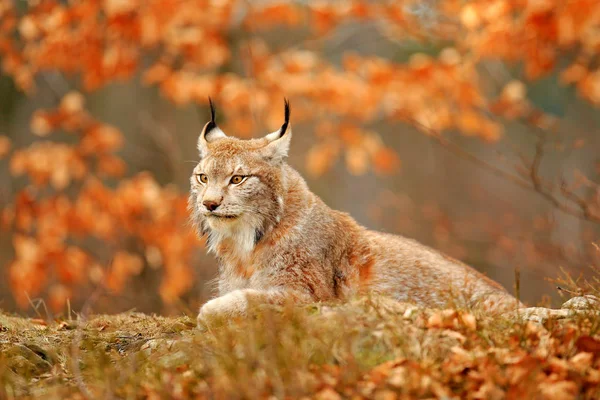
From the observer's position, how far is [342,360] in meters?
3.09

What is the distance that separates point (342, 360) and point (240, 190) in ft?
5.41

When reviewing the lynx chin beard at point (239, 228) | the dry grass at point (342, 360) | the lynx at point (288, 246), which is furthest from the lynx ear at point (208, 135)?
the dry grass at point (342, 360)

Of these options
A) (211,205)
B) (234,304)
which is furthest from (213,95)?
(234,304)

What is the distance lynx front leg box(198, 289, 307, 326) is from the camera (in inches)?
153

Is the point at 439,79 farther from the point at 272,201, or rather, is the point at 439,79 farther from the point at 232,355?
the point at 232,355

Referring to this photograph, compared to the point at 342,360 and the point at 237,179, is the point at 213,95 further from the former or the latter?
the point at 342,360

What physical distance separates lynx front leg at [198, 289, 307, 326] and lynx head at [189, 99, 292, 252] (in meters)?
0.46

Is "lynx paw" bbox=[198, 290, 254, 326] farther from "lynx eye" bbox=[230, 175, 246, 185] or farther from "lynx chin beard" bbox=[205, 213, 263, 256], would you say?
"lynx eye" bbox=[230, 175, 246, 185]

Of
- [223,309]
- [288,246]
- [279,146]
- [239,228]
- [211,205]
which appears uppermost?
[279,146]

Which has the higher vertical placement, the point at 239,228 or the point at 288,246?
the point at 239,228

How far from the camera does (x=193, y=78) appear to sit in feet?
30.6

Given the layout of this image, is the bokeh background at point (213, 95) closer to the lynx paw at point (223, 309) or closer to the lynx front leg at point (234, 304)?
the lynx front leg at point (234, 304)

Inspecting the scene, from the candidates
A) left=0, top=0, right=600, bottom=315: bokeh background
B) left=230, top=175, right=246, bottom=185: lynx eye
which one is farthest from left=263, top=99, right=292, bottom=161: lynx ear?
left=0, top=0, right=600, bottom=315: bokeh background

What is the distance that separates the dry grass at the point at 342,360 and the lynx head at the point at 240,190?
0.82 m
